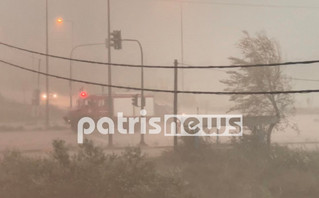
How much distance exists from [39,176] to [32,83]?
19.7m

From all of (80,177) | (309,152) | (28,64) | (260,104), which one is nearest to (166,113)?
(260,104)

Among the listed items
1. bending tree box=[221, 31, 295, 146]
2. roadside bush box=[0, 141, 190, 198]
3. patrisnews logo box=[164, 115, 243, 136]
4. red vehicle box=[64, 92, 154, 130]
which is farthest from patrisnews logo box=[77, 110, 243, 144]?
roadside bush box=[0, 141, 190, 198]

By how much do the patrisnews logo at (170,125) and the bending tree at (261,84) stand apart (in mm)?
732

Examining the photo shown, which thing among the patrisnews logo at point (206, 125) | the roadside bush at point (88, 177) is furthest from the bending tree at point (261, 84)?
the roadside bush at point (88, 177)

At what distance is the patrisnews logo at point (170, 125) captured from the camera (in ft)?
48.6

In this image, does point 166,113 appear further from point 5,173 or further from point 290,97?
point 5,173

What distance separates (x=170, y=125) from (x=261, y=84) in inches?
157

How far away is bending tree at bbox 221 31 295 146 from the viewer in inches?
614

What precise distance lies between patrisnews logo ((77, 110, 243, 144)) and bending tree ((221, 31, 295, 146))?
732 millimetres

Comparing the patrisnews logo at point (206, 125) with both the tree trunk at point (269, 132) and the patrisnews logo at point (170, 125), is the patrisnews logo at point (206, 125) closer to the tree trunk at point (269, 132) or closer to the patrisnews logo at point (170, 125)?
the patrisnews logo at point (170, 125)

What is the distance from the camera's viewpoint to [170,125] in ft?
54.3

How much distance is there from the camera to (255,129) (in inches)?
586

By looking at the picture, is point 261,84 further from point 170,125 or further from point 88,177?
point 88,177

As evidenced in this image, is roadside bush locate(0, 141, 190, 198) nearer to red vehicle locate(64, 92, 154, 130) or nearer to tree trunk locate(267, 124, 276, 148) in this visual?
tree trunk locate(267, 124, 276, 148)
